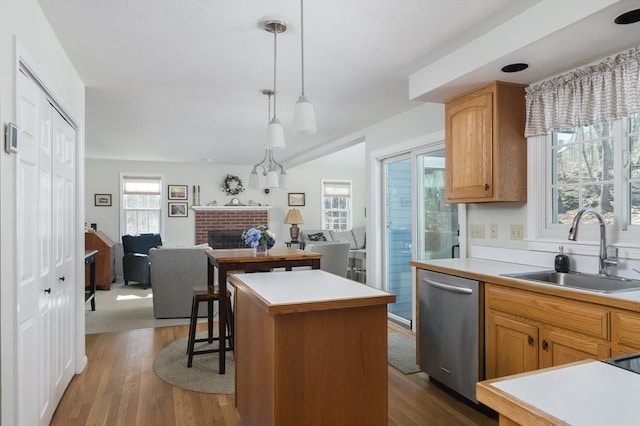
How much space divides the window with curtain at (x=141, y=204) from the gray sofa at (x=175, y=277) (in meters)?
3.78

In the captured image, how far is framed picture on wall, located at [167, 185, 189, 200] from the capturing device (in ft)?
27.6

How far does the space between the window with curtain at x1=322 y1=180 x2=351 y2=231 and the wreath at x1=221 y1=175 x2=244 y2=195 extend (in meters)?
2.03

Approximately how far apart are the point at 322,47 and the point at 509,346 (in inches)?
85.1

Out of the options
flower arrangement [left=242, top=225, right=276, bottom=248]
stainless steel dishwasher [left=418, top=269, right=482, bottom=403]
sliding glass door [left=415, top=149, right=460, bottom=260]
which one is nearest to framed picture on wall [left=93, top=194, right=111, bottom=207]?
flower arrangement [left=242, top=225, right=276, bottom=248]

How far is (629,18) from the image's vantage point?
189cm

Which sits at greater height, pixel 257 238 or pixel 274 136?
pixel 274 136

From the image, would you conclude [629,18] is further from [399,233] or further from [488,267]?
[399,233]

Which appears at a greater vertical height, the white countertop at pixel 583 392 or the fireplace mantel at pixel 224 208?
the fireplace mantel at pixel 224 208

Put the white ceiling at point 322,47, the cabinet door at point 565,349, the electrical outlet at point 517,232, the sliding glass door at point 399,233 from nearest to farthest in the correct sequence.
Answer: the cabinet door at point 565,349 < the white ceiling at point 322,47 < the electrical outlet at point 517,232 < the sliding glass door at point 399,233

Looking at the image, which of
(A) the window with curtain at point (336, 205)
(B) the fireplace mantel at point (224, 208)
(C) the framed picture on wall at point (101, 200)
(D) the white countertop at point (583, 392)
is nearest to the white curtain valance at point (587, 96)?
(D) the white countertop at point (583, 392)

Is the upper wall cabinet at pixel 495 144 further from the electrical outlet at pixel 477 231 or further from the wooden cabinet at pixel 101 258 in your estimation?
the wooden cabinet at pixel 101 258

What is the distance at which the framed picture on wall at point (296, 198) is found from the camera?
935cm

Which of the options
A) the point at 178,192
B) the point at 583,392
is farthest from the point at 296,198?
the point at 583,392

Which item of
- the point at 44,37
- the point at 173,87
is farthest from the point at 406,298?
the point at 44,37
